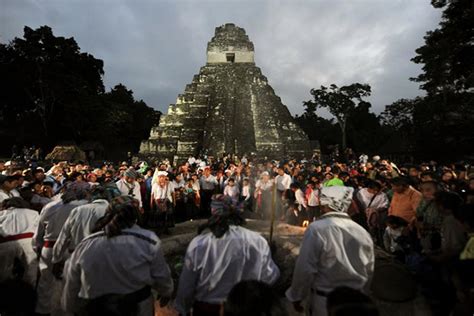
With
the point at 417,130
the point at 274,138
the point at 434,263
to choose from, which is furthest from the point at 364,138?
the point at 434,263

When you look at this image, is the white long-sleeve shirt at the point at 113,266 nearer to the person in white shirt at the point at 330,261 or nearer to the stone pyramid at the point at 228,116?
the person in white shirt at the point at 330,261

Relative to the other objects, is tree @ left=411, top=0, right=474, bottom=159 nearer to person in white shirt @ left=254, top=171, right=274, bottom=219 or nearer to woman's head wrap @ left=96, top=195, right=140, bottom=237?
person in white shirt @ left=254, top=171, right=274, bottom=219

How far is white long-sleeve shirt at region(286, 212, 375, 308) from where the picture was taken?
2756 millimetres

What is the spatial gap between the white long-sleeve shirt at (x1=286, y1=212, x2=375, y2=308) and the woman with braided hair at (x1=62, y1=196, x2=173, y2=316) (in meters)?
1.25

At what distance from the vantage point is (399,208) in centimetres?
559

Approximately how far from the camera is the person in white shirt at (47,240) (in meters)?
4.17

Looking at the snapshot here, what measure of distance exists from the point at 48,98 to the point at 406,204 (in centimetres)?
3243

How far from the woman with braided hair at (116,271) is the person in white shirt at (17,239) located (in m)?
1.93

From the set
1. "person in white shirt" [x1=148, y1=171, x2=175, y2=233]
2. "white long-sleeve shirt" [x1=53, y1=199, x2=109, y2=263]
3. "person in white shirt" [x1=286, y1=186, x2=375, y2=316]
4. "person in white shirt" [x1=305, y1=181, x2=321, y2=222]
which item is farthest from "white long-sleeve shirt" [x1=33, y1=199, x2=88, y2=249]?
"person in white shirt" [x1=305, y1=181, x2=321, y2=222]

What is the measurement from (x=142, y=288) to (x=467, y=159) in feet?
52.8

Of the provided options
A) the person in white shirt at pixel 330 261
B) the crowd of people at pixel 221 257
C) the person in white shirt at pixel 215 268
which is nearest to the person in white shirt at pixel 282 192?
the crowd of people at pixel 221 257

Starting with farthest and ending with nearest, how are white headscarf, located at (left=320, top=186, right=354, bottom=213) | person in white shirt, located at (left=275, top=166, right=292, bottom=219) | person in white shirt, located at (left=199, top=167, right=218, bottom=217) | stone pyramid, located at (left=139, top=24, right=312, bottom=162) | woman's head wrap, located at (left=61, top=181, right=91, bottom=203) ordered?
stone pyramid, located at (left=139, top=24, right=312, bottom=162), person in white shirt, located at (left=199, top=167, right=218, bottom=217), person in white shirt, located at (left=275, top=166, right=292, bottom=219), woman's head wrap, located at (left=61, top=181, right=91, bottom=203), white headscarf, located at (left=320, top=186, right=354, bottom=213)

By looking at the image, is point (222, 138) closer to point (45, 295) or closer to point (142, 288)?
point (45, 295)

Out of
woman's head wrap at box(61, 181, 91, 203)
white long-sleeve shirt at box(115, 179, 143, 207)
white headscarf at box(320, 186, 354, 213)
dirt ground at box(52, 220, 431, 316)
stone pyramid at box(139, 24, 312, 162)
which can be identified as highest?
stone pyramid at box(139, 24, 312, 162)
